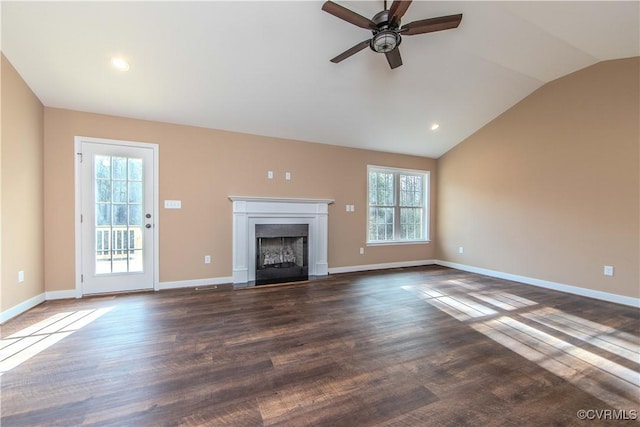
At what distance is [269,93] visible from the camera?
365 centimetres

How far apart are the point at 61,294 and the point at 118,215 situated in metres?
1.21

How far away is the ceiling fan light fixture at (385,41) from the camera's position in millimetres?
2369

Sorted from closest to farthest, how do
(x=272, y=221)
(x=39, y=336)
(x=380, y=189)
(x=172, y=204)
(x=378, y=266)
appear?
(x=39, y=336) < (x=172, y=204) < (x=272, y=221) < (x=378, y=266) < (x=380, y=189)

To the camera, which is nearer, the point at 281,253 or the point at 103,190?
the point at 103,190

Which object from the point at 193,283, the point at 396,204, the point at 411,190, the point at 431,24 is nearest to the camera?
the point at 431,24

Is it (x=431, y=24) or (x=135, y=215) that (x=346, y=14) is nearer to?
(x=431, y=24)

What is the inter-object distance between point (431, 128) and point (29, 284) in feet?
20.7

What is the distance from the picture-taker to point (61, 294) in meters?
3.50

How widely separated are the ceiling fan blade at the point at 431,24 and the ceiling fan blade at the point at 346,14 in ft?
1.03

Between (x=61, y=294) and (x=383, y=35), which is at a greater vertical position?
(x=383, y=35)

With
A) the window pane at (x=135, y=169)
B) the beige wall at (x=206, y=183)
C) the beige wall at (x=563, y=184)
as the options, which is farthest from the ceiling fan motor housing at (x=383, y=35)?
the window pane at (x=135, y=169)

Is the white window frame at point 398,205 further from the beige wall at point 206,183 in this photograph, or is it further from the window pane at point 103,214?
the window pane at point 103,214

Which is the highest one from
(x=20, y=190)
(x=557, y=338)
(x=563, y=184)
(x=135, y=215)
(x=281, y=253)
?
(x=563, y=184)

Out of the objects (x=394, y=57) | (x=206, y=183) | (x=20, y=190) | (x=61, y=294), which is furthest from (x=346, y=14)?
(x=61, y=294)
